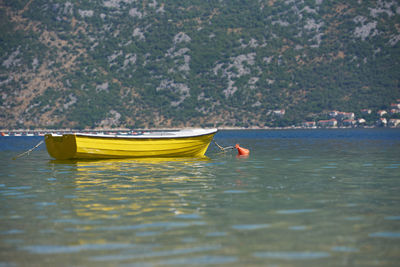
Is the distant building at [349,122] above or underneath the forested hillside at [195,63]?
underneath

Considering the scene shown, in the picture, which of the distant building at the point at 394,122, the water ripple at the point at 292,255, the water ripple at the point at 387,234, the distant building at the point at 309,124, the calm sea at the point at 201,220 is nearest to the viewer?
the water ripple at the point at 292,255

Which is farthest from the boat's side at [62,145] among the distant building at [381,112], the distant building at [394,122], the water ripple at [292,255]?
the distant building at [394,122]

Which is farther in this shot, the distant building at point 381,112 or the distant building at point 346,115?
the distant building at point 381,112

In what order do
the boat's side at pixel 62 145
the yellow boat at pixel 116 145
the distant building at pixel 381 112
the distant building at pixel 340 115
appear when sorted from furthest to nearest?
the distant building at pixel 381 112 < the distant building at pixel 340 115 < the boat's side at pixel 62 145 < the yellow boat at pixel 116 145

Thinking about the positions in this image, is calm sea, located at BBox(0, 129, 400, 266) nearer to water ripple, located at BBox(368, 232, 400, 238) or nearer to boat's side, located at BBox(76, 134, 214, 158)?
water ripple, located at BBox(368, 232, 400, 238)

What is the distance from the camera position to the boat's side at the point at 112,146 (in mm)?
31344

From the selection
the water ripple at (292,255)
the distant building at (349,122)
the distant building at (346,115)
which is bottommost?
the distant building at (349,122)

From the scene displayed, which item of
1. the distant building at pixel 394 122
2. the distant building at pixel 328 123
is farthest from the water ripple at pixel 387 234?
the distant building at pixel 394 122

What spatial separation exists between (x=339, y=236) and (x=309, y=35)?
161785mm

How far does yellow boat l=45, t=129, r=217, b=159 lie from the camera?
31.3 metres

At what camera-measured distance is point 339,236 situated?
10.6 meters

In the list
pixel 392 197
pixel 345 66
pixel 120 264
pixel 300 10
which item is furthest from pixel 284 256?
pixel 300 10

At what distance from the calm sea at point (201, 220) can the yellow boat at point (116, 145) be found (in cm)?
911

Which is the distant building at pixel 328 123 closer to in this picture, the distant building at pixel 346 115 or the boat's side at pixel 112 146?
the distant building at pixel 346 115
